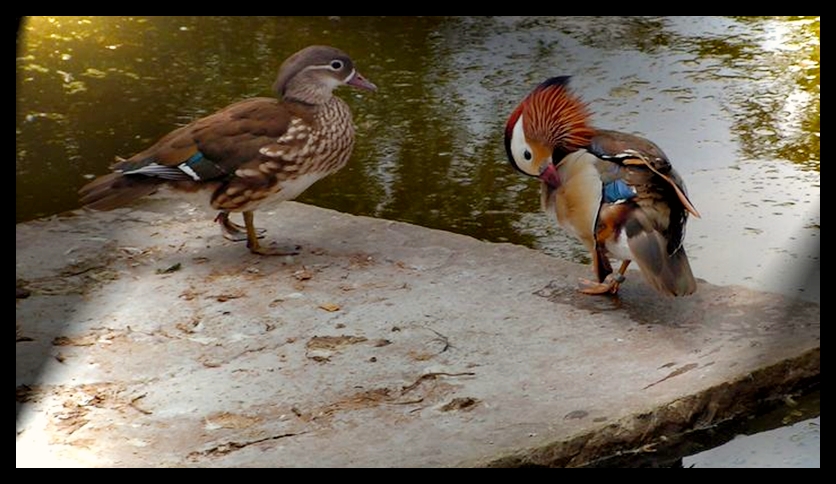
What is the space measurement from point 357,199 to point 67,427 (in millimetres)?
1728

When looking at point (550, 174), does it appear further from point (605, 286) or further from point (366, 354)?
point (366, 354)

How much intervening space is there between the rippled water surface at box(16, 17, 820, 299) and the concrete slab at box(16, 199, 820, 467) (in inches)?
15.4

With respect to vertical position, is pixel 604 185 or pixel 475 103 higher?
pixel 604 185

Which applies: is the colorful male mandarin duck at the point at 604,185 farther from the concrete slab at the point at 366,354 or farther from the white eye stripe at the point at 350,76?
the white eye stripe at the point at 350,76

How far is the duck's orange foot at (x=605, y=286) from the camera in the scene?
4.11 meters

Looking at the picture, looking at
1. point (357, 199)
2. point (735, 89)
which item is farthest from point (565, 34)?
point (357, 199)

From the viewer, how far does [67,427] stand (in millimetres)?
3479

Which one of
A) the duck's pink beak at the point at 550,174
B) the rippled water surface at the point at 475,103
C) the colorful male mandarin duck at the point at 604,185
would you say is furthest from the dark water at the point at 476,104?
the duck's pink beak at the point at 550,174

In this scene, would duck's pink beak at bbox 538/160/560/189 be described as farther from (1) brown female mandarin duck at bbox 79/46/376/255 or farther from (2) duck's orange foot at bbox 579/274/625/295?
(1) brown female mandarin duck at bbox 79/46/376/255

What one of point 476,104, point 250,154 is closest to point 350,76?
point 250,154

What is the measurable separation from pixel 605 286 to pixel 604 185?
1.09 feet

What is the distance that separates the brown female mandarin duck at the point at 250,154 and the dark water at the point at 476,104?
54 centimetres

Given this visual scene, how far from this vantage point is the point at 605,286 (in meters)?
4.12

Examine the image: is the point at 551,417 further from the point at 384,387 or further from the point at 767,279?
the point at 767,279
